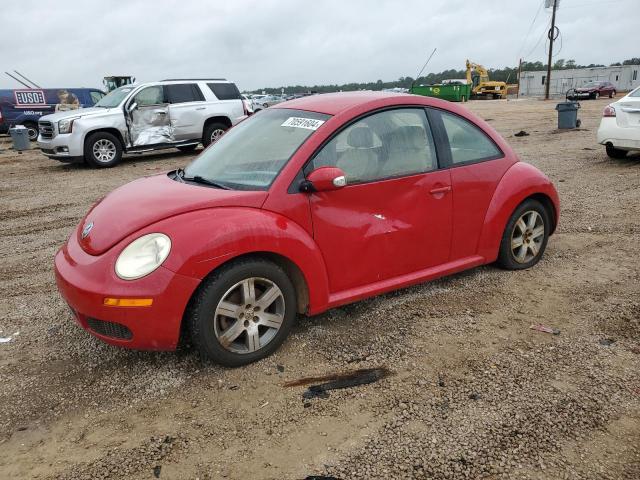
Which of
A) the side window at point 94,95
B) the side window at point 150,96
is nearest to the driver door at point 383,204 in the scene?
the side window at point 150,96

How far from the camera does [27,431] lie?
2.61 metres

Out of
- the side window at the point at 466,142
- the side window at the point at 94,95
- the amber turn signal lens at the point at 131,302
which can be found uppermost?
the side window at the point at 94,95

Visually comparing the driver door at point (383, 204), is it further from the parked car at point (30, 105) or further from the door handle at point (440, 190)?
the parked car at point (30, 105)

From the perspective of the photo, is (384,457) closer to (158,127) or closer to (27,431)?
(27,431)

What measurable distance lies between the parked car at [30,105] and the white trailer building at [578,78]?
4983 cm

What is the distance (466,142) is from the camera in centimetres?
398

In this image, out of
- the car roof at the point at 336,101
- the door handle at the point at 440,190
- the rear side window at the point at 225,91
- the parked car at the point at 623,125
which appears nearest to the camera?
the car roof at the point at 336,101

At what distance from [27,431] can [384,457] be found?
6.04ft

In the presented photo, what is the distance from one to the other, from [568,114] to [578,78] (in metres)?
49.8

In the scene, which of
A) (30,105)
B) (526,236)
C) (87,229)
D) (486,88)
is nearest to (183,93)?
(30,105)

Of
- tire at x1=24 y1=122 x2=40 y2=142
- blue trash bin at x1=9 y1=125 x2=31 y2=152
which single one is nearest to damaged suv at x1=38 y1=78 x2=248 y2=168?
blue trash bin at x1=9 y1=125 x2=31 y2=152

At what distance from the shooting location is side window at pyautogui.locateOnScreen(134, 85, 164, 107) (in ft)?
40.1

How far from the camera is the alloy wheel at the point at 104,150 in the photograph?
38.7 feet

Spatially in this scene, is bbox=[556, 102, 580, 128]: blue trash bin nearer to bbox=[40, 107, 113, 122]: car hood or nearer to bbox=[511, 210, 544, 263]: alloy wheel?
bbox=[511, 210, 544, 263]: alloy wheel
